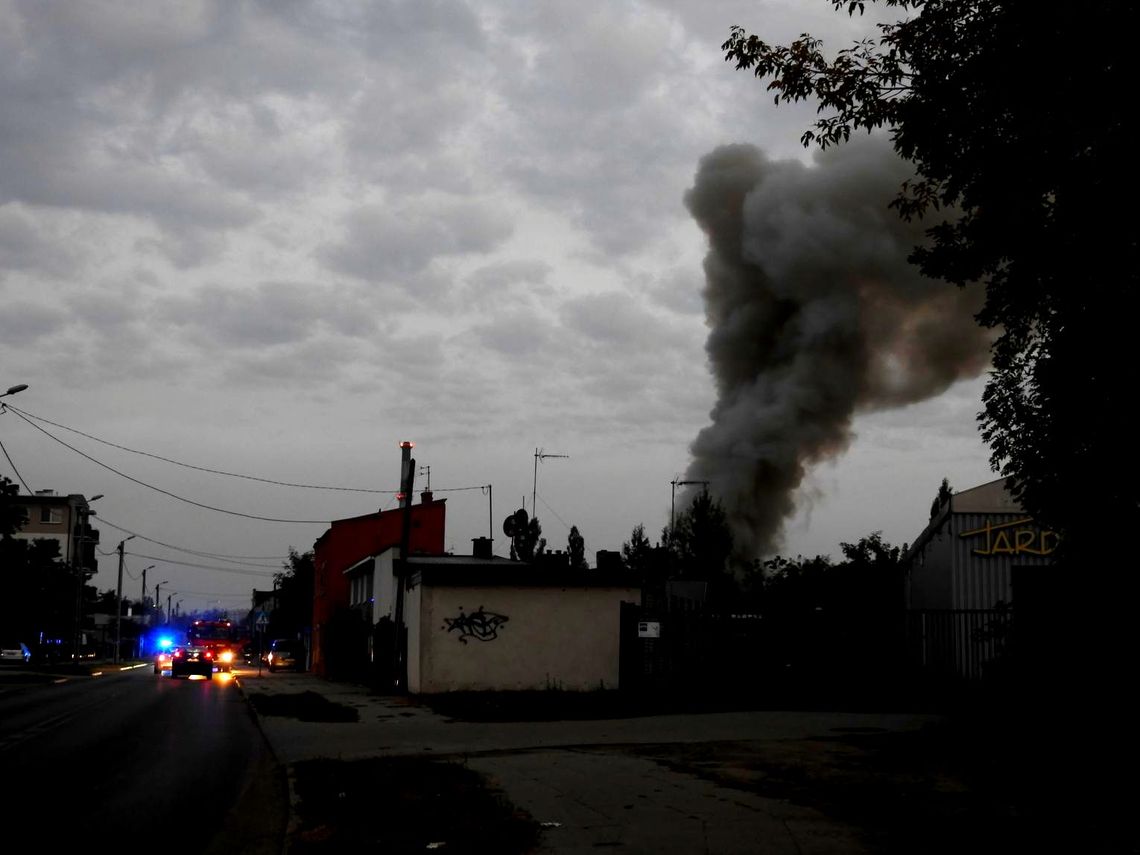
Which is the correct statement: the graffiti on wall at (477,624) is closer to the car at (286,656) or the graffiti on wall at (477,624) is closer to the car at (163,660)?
the car at (286,656)

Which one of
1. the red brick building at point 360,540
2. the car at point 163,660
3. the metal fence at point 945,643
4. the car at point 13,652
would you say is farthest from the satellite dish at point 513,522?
the car at point 13,652

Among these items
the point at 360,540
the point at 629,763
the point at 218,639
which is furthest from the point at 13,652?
the point at 629,763

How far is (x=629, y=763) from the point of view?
1147 cm

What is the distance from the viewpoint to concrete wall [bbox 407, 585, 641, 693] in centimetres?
2606

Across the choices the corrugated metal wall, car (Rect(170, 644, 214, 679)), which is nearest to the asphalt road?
the corrugated metal wall

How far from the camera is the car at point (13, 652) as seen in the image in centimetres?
6404

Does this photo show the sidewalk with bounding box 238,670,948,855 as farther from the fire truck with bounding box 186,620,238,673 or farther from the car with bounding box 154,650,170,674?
the car with bounding box 154,650,170,674

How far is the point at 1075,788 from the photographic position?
8344 mm

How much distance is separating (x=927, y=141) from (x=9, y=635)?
5482 centimetres

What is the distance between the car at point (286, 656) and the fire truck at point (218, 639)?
2167 mm

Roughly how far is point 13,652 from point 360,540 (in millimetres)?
23875

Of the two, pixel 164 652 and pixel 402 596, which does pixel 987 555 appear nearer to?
pixel 402 596

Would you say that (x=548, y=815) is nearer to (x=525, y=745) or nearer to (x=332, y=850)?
(x=332, y=850)

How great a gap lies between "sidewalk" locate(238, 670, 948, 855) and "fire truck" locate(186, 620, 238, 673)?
37.5 m
